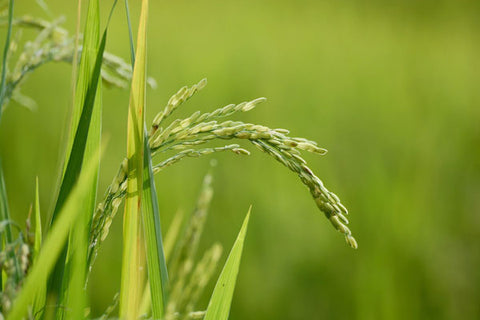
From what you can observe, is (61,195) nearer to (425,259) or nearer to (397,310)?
(397,310)

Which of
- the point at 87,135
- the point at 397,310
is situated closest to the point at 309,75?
the point at 397,310

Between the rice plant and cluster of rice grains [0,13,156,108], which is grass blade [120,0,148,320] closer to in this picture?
the rice plant

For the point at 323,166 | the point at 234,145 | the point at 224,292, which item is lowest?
the point at 323,166

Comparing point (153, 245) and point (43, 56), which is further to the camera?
point (43, 56)

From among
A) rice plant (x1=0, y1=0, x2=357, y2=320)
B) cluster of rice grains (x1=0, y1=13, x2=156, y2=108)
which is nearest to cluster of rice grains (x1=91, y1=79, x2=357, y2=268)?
rice plant (x1=0, y1=0, x2=357, y2=320)

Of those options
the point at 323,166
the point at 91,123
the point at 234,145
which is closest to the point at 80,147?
the point at 91,123

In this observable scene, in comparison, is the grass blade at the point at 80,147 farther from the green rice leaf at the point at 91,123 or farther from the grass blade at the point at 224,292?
the grass blade at the point at 224,292

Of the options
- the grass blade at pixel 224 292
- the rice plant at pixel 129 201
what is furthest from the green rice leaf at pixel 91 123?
the grass blade at pixel 224 292

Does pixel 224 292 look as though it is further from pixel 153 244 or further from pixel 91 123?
pixel 91 123
